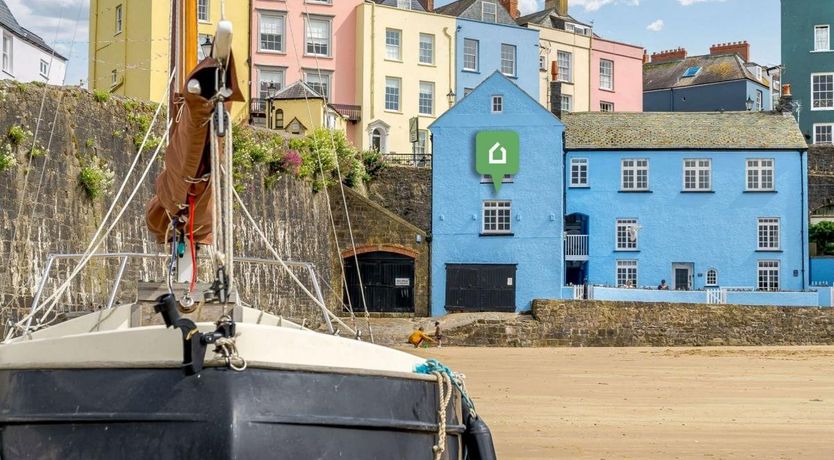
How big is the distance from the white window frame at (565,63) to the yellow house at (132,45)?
16.1m

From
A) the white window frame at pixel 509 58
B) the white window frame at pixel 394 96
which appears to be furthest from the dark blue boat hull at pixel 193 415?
the white window frame at pixel 509 58

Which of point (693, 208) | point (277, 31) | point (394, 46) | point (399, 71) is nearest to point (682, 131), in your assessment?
point (693, 208)

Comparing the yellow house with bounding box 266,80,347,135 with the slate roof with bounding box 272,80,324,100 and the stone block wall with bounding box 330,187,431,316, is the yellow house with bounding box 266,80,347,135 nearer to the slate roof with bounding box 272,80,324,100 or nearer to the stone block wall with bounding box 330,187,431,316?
the slate roof with bounding box 272,80,324,100

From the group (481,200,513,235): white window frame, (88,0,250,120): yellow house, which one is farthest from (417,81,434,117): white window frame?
(481,200,513,235): white window frame

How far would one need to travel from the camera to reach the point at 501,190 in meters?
34.1

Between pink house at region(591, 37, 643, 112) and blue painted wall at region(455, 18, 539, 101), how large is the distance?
4519 millimetres

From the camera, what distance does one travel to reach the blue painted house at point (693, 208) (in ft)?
119

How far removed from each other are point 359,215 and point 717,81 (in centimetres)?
2689

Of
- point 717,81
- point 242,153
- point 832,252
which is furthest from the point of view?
point 717,81

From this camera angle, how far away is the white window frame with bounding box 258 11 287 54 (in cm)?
4428

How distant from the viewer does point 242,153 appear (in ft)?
92.2

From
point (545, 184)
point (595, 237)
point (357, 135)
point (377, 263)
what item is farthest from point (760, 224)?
point (357, 135)

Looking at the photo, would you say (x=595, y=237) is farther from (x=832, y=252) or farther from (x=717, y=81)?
(x=717, y=81)

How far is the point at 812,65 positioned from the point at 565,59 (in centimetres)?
1103
